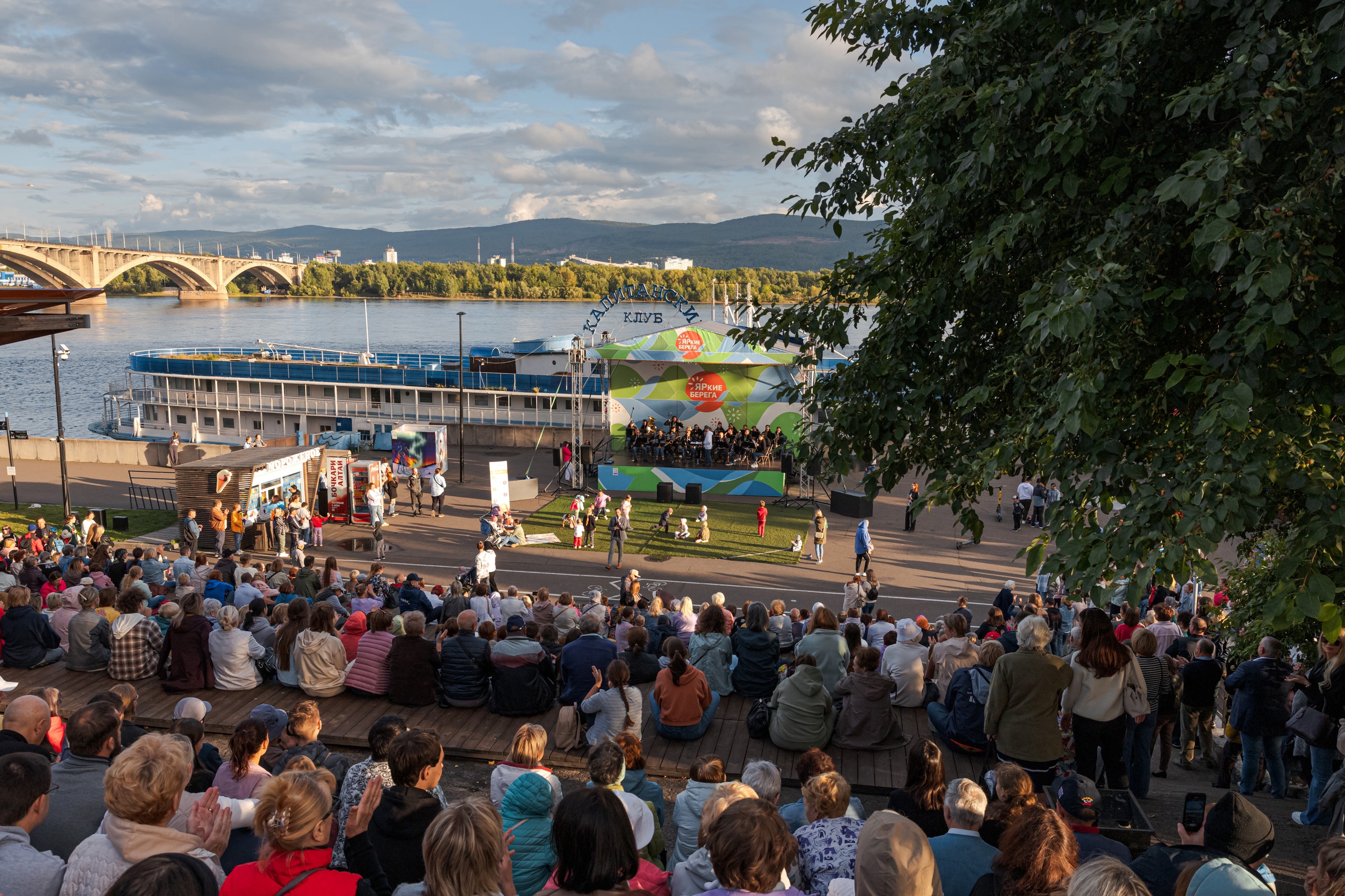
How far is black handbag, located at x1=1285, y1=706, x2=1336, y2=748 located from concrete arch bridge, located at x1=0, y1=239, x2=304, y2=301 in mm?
60342

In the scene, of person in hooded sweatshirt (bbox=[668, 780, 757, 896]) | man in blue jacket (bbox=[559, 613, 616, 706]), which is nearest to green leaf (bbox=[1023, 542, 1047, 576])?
person in hooded sweatshirt (bbox=[668, 780, 757, 896])

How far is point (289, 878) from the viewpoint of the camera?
3.13 meters

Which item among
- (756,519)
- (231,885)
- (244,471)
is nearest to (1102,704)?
(231,885)

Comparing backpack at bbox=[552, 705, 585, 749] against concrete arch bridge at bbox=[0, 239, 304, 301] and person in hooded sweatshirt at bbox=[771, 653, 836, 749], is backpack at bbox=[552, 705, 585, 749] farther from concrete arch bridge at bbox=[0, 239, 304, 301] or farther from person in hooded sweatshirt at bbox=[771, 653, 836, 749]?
concrete arch bridge at bbox=[0, 239, 304, 301]

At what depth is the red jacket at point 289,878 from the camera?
3.08m

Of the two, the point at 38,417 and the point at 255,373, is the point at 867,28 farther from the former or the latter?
the point at 38,417

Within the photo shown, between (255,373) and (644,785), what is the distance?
121ft

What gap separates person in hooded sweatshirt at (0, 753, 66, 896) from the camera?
3201 millimetres

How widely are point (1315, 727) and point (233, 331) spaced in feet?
342

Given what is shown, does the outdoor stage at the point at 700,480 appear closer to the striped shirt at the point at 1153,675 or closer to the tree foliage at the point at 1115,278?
the striped shirt at the point at 1153,675

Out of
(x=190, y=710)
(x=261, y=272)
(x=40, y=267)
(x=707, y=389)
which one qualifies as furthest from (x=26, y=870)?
(x=261, y=272)

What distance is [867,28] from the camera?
5.75 m

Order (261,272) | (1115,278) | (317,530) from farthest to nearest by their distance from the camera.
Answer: (261,272) → (317,530) → (1115,278)

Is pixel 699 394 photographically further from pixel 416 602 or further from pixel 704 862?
pixel 704 862
